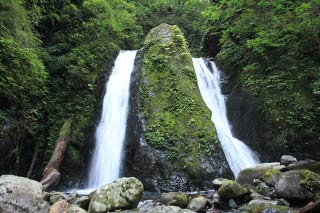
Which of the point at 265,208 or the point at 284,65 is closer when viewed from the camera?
the point at 265,208

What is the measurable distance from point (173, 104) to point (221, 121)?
2917 millimetres

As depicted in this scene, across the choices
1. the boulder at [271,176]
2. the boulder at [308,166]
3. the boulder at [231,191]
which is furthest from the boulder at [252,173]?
the boulder at [231,191]

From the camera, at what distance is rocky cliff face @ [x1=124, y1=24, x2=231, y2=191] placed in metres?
8.16

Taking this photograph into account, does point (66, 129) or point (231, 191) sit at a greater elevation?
point (66, 129)

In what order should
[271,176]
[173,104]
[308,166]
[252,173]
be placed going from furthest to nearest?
[173,104] → [252,173] → [271,176] → [308,166]

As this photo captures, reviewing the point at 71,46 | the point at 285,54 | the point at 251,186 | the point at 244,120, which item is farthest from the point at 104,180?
the point at 285,54

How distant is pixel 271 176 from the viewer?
6852 millimetres

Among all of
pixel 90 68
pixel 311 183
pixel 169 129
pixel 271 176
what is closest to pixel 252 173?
pixel 271 176

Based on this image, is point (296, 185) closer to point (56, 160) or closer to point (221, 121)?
point (221, 121)

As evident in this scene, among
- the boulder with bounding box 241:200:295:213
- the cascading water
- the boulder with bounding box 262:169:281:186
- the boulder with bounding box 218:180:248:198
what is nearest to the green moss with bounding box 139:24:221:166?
the cascading water

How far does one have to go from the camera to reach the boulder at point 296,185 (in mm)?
5441

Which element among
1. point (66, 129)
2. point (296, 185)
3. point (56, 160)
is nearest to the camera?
point (296, 185)

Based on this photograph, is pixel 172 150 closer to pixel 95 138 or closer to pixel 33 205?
pixel 95 138

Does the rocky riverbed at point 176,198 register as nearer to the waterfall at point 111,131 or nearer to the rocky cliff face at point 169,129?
the rocky cliff face at point 169,129
